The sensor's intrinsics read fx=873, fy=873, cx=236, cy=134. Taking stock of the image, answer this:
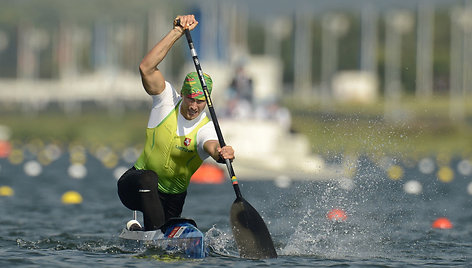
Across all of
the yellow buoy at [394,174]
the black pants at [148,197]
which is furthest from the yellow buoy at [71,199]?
the yellow buoy at [394,174]

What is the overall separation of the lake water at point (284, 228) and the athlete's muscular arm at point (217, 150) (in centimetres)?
124

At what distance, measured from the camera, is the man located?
978 centimetres

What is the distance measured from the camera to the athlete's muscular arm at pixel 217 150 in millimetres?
9508

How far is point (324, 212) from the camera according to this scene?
13148 millimetres

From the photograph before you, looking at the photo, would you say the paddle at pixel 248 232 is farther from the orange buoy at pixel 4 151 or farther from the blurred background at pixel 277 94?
the orange buoy at pixel 4 151

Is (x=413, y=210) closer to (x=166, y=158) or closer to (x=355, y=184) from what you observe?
(x=355, y=184)

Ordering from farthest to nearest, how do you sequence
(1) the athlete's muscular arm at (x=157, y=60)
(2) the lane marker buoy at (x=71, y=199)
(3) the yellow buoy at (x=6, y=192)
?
(3) the yellow buoy at (x=6, y=192) → (2) the lane marker buoy at (x=71, y=199) → (1) the athlete's muscular arm at (x=157, y=60)

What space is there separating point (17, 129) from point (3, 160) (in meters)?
24.6

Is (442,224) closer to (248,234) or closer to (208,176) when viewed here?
(248,234)

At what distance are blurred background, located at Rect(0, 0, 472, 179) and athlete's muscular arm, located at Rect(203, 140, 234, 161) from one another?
12.3 ft

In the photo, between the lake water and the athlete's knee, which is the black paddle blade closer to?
the lake water

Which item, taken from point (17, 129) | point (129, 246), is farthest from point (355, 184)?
point (17, 129)

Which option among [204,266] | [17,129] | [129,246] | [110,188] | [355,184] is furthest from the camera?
[17,129]

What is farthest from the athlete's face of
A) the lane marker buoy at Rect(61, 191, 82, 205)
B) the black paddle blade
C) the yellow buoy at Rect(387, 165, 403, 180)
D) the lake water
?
the yellow buoy at Rect(387, 165, 403, 180)
